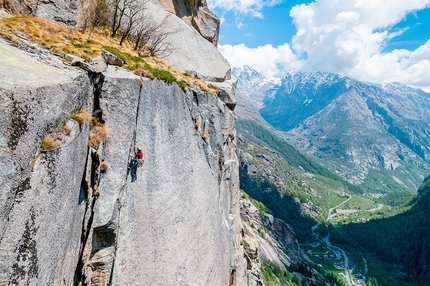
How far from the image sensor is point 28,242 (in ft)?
26.6

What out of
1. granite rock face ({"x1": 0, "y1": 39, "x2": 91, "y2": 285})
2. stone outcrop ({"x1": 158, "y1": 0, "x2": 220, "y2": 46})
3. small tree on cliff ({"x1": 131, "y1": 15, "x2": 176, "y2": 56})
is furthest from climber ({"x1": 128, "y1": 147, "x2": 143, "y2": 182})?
stone outcrop ({"x1": 158, "y1": 0, "x2": 220, "y2": 46})

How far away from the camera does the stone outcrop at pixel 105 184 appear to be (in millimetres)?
7965

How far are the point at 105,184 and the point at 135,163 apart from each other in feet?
6.05

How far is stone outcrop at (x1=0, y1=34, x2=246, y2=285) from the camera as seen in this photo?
7965mm

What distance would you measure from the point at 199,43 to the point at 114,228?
88.9 ft

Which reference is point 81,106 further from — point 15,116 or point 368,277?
point 368,277

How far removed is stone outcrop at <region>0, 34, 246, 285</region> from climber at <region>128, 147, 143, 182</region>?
39 cm

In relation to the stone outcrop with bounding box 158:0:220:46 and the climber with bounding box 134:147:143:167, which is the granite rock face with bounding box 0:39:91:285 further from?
the stone outcrop with bounding box 158:0:220:46

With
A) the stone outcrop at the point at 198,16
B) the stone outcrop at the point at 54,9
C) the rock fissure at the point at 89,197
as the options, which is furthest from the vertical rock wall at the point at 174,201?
the stone outcrop at the point at 198,16

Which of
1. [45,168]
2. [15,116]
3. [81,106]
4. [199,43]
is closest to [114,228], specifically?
[45,168]

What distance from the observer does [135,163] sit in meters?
13.9

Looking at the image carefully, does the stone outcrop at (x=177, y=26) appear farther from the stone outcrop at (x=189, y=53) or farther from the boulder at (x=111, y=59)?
the boulder at (x=111, y=59)

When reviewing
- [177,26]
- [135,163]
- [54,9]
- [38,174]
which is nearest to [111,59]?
[54,9]

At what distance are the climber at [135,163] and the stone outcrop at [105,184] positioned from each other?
1.28 ft
